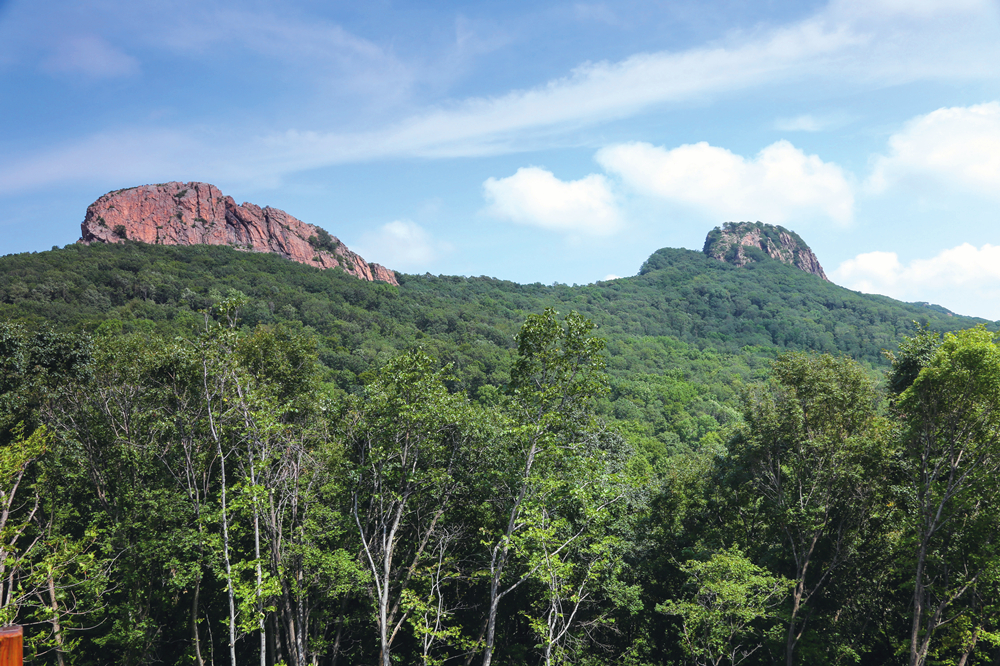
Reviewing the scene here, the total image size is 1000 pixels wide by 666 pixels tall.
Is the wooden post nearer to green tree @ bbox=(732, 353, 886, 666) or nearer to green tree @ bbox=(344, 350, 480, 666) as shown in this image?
green tree @ bbox=(344, 350, 480, 666)

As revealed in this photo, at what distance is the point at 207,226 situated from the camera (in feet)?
343

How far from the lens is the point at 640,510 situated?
23969mm

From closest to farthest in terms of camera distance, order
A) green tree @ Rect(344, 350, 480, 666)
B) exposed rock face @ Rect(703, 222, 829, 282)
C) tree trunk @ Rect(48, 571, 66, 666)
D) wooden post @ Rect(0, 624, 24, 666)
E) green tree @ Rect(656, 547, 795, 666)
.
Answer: wooden post @ Rect(0, 624, 24, 666) → tree trunk @ Rect(48, 571, 66, 666) → green tree @ Rect(344, 350, 480, 666) → green tree @ Rect(656, 547, 795, 666) → exposed rock face @ Rect(703, 222, 829, 282)

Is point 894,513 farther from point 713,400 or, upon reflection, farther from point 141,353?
point 713,400

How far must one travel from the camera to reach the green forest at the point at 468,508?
519 inches

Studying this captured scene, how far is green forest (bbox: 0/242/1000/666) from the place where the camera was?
13172mm

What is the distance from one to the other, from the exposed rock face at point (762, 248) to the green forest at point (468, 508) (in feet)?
591

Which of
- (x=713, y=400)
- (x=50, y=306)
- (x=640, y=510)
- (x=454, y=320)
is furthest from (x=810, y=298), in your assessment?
(x=50, y=306)

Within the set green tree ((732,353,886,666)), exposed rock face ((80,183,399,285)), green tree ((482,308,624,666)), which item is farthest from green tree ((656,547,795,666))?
exposed rock face ((80,183,399,285))

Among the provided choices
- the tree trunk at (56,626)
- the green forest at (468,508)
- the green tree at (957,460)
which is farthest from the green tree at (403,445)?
the green tree at (957,460)

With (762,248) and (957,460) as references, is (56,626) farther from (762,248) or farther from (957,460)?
(762,248)

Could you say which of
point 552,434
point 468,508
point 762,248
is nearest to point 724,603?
point 552,434

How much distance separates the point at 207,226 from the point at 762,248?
566 ft

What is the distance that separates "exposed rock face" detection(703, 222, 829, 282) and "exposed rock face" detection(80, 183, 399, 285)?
12367cm
